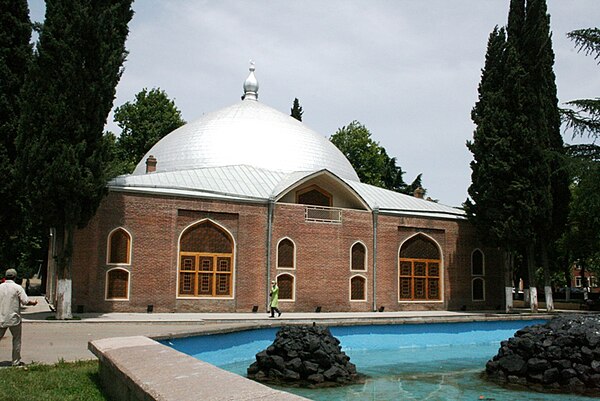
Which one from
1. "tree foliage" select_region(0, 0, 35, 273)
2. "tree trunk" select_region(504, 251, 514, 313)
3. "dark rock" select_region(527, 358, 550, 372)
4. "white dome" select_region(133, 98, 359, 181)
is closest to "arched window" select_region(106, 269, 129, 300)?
"tree foliage" select_region(0, 0, 35, 273)

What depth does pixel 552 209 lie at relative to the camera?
2536 centimetres

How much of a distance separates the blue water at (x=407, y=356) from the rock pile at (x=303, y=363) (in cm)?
42

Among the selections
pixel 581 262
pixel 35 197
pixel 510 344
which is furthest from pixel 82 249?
pixel 581 262

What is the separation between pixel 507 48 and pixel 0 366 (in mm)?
23338

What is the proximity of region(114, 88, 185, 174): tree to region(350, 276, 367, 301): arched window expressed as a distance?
20227 mm

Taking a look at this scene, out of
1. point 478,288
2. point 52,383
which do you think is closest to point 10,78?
point 52,383

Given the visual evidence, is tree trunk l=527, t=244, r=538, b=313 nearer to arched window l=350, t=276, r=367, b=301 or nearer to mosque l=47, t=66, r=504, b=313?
mosque l=47, t=66, r=504, b=313

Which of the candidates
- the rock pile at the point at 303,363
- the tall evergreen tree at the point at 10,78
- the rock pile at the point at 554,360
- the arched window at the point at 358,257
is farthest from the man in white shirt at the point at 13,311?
the arched window at the point at 358,257

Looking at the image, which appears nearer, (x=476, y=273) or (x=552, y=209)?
(x=552, y=209)

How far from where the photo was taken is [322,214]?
80.3 feet

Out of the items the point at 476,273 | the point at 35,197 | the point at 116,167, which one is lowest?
the point at 476,273

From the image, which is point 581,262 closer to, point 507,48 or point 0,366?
point 507,48

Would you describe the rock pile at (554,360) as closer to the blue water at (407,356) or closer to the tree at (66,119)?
the blue water at (407,356)

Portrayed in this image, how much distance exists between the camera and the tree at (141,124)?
39406 millimetres
